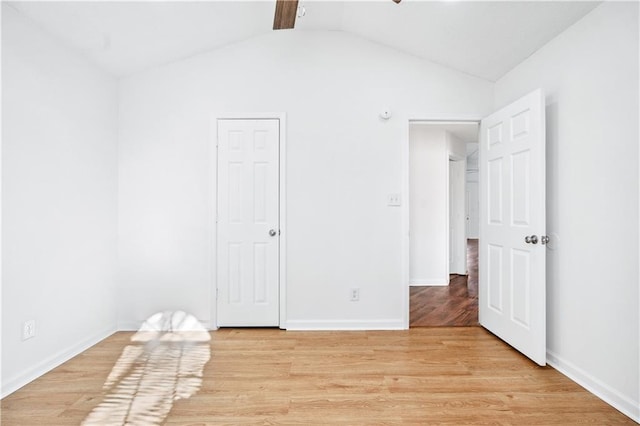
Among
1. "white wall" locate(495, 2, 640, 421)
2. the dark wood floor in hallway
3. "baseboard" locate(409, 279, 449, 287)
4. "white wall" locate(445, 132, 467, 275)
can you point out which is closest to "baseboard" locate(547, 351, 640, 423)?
"white wall" locate(495, 2, 640, 421)

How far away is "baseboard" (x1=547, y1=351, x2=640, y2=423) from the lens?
6.02 feet

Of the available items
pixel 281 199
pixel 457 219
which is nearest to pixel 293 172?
pixel 281 199

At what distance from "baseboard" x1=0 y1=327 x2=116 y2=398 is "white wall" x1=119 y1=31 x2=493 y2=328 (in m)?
0.35

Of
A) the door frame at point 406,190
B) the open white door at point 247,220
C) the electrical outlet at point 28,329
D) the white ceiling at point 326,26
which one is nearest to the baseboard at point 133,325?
the open white door at point 247,220

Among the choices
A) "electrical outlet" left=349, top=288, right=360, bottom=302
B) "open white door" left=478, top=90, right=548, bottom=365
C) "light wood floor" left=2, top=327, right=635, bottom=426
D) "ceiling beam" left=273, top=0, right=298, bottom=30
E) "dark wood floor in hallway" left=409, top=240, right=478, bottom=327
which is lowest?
"light wood floor" left=2, top=327, right=635, bottom=426

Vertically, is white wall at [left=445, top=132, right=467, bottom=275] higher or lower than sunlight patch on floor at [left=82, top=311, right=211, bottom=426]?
higher

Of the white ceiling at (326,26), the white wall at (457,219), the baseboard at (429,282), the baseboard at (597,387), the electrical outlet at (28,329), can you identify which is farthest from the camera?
the white wall at (457,219)

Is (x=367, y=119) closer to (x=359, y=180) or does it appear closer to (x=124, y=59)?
(x=359, y=180)

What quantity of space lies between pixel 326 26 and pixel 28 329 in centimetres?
339

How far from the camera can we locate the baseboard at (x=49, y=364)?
2100mm

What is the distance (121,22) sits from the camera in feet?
8.33

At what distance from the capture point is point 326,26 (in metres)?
3.21

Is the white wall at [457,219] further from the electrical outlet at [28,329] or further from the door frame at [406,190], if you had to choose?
the electrical outlet at [28,329]

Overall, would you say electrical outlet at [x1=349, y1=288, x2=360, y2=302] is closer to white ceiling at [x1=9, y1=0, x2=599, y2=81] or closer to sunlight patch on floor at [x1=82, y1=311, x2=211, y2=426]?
sunlight patch on floor at [x1=82, y1=311, x2=211, y2=426]
